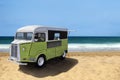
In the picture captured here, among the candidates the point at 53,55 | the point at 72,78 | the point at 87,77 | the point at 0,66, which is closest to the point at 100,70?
the point at 87,77

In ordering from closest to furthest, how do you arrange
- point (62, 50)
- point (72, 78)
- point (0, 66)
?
point (72, 78) < point (0, 66) < point (62, 50)

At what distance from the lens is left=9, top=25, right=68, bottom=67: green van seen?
14.1 metres

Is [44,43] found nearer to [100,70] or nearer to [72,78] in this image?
[72,78]

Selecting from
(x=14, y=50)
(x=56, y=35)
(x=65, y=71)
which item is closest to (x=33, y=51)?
(x=14, y=50)

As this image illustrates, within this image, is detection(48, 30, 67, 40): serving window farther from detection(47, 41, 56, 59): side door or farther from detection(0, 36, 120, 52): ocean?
detection(0, 36, 120, 52): ocean

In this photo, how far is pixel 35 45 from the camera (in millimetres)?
14547

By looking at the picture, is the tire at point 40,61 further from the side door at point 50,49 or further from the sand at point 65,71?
the side door at point 50,49

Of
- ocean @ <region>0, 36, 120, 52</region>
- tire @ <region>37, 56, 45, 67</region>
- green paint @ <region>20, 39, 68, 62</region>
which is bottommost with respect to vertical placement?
ocean @ <region>0, 36, 120, 52</region>

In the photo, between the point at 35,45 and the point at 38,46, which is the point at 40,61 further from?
the point at 35,45

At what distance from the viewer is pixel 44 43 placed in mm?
15281

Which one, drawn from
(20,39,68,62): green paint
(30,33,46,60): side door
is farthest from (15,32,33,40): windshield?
(20,39,68,62): green paint

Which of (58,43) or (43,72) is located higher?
(58,43)

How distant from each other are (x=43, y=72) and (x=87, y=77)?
325cm

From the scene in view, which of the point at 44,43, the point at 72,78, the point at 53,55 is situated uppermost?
the point at 44,43
